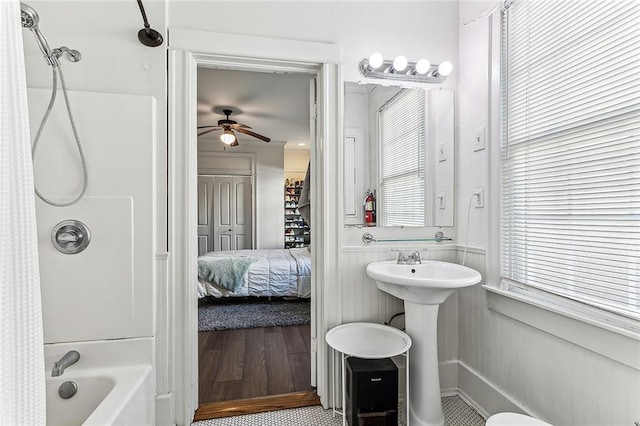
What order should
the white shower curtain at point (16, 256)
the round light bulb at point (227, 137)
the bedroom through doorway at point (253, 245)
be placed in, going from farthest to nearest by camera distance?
the round light bulb at point (227, 137) → the bedroom through doorway at point (253, 245) → the white shower curtain at point (16, 256)

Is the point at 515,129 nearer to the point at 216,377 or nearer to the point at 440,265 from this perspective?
the point at 440,265

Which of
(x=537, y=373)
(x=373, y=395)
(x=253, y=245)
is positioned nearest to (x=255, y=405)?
(x=373, y=395)

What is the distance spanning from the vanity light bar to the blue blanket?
265 cm

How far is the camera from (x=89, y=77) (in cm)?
153

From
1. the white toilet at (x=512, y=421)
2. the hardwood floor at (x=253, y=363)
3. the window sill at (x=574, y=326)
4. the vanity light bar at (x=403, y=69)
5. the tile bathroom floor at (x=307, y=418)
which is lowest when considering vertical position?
the hardwood floor at (x=253, y=363)

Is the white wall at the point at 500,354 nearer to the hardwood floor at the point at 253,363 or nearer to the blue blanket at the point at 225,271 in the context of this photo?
the hardwood floor at the point at 253,363

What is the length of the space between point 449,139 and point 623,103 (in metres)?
0.93

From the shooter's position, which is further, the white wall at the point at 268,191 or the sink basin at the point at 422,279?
the white wall at the point at 268,191

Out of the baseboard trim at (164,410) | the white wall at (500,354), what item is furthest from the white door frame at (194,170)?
the white wall at (500,354)

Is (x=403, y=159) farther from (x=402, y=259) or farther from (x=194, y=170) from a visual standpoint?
(x=194, y=170)

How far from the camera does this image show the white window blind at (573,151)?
111 cm

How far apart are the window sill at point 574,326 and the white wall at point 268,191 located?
464 cm

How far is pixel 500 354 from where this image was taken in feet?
5.50

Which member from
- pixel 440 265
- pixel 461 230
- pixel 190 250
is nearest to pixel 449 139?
pixel 461 230
